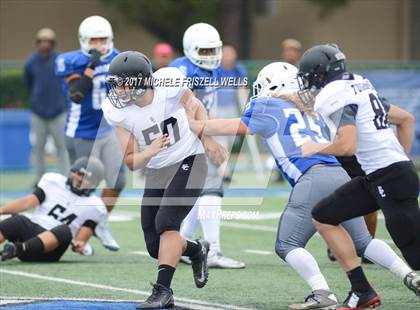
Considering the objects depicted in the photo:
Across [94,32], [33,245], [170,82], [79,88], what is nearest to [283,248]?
[170,82]

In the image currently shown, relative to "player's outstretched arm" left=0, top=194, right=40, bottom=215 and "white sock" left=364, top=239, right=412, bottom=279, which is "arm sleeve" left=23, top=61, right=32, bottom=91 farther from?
"white sock" left=364, top=239, right=412, bottom=279

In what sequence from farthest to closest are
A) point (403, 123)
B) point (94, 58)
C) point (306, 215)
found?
1. point (94, 58)
2. point (403, 123)
3. point (306, 215)

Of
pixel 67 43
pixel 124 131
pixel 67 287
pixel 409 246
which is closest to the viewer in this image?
pixel 409 246

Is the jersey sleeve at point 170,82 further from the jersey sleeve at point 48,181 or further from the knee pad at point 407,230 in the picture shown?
the jersey sleeve at point 48,181

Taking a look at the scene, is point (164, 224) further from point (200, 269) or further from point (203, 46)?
point (203, 46)

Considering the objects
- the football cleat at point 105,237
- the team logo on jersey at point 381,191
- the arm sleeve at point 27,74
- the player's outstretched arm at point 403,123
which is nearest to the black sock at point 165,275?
the team logo on jersey at point 381,191

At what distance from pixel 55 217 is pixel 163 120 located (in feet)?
7.33

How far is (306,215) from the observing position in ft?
21.0

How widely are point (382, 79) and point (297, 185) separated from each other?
9047mm

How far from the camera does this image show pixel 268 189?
13711mm

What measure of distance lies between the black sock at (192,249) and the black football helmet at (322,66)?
1301 millimetres

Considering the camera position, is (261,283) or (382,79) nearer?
(261,283)

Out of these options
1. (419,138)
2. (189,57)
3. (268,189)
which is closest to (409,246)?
(189,57)

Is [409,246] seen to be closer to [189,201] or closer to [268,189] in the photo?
[189,201]
